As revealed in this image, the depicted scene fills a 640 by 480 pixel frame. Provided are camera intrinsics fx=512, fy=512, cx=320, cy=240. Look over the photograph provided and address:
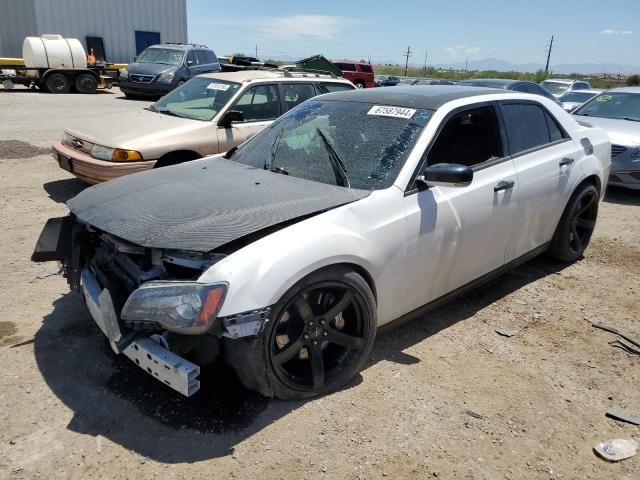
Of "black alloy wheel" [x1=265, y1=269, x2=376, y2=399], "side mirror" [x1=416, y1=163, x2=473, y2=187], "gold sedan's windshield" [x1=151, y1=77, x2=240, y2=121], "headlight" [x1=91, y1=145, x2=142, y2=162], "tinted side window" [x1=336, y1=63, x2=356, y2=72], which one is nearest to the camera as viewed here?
"black alloy wheel" [x1=265, y1=269, x2=376, y2=399]

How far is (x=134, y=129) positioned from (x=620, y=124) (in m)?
7.59

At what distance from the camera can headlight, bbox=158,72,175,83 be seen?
1823 centimetres

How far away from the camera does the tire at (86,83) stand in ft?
68.8

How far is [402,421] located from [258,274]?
116 centimetres

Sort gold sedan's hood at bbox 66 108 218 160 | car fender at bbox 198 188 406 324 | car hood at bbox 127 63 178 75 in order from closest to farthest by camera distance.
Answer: car fender at bbox 198 188 406 324 → gold sedan's hood at bbox 66 108 218 160 → car hood at bbox 127 63 178 75

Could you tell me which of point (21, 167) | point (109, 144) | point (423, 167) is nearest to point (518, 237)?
point (423, 167)

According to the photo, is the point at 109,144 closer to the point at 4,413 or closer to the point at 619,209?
the point at 4,413

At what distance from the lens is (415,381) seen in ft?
10.3

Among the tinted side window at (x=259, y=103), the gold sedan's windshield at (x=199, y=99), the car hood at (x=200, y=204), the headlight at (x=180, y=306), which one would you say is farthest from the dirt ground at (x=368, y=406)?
the tinted side window at (x=259, y=103)

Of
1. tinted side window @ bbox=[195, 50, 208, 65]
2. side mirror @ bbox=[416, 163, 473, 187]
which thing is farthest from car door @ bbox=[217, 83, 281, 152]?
tinted side window @ bbox=[195, 50, 208, 65]

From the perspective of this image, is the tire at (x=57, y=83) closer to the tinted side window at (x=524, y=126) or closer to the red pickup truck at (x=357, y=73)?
the red pickup truck at (x=357, y=73)

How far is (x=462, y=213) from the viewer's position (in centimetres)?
342

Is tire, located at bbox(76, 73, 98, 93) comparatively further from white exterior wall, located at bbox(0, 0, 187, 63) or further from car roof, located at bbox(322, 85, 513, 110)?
car roof, located at bbox(322, 85, 513, 110)

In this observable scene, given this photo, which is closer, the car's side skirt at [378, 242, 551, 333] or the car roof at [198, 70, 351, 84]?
the car's side skirt at [378, 242, 551, 333]
